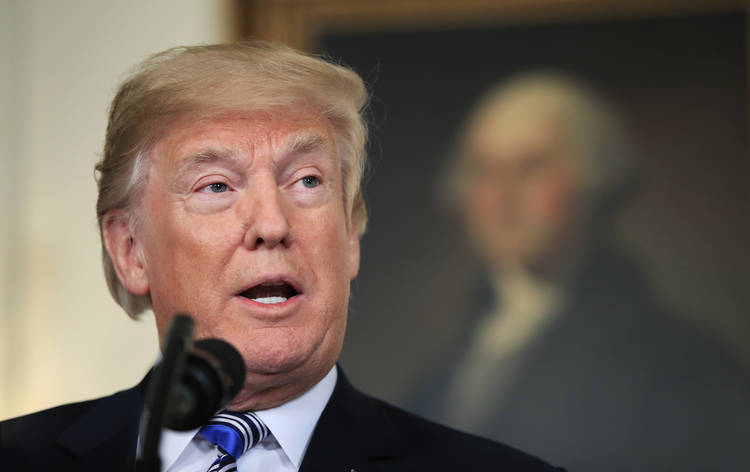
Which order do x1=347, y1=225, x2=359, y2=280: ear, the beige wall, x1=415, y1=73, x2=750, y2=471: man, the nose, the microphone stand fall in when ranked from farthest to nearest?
the beige wall < x1=415, y1=73, x2=750, y2=471: man < x1=347, y1=225, x2=359, y2=280: ear < the nose < the microphone stand

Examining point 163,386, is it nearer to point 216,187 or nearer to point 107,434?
point 216,187

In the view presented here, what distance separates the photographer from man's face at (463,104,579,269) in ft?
10.6

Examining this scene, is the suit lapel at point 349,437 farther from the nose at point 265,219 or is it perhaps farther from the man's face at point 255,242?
the nose at point 265,219

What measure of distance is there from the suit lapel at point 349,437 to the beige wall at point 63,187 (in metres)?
1.50

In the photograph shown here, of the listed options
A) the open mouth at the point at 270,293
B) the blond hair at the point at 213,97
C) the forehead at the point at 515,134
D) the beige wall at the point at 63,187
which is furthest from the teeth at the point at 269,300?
the beige wall at the point at 63,187

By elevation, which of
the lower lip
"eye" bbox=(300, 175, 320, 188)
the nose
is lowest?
the lower lip

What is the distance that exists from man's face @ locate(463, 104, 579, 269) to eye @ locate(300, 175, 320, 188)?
1.28m

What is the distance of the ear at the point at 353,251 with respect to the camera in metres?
2.18

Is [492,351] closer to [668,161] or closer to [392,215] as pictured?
[392,215]

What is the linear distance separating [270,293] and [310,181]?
10.4 inches

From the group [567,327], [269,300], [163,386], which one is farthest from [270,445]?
[567,327]

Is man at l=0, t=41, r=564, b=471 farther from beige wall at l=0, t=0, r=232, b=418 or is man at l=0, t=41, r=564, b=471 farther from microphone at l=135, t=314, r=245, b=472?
beige wall at l=0, t=0, r=232, b=418

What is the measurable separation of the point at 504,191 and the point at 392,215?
39cm

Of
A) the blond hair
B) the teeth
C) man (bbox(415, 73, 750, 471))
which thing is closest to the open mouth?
the teeth
